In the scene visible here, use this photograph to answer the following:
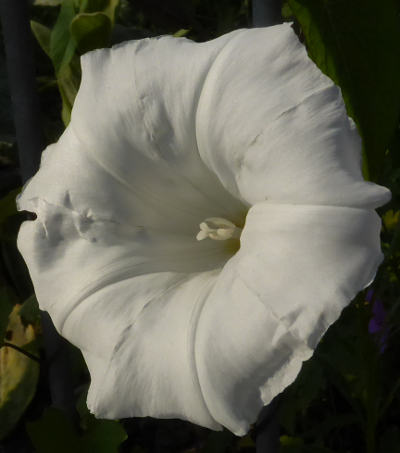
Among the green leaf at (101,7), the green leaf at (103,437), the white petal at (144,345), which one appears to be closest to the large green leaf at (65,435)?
the green leaf at (103,437)

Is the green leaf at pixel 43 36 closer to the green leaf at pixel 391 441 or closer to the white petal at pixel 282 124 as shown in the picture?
the white petal at pixel 282 124

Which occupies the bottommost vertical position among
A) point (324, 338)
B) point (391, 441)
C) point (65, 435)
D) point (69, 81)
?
point (391, 441)

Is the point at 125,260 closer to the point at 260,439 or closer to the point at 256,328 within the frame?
the point at 256,328

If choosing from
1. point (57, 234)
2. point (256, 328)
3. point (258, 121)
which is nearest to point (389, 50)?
point (258, 121)

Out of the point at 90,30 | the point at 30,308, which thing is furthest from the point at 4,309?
the point at 90,30

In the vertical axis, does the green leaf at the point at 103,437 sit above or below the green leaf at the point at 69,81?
below

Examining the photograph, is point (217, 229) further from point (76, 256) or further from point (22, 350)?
point (22, 350)
